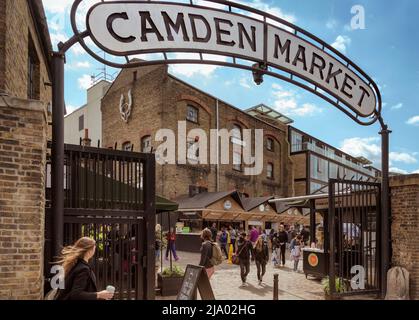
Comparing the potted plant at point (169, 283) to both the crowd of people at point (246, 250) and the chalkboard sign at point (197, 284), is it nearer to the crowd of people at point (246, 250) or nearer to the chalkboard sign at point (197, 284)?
the crowd of people at point (246, 250)

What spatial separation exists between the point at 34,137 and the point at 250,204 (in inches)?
906

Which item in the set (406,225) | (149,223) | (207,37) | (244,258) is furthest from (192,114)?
(149,223)

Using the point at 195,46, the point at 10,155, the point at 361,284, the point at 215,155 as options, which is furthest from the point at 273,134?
the point at 10,155

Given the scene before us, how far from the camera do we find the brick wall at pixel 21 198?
4551mm

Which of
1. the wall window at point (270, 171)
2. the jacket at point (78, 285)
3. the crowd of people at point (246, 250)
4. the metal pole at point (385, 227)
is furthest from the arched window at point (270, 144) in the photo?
the jacket at point (78, 285)

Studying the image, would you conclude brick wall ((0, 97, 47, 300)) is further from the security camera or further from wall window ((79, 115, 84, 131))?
wall window ((79, 115, 84, 131))

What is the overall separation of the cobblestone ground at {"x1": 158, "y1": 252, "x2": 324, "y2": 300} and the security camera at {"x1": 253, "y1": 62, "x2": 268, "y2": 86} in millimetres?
5314

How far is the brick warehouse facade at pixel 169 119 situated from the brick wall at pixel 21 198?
19.4 metres

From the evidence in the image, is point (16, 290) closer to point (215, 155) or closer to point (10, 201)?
point (10, 201)

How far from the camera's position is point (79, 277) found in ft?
12.7

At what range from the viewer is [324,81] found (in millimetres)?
7695

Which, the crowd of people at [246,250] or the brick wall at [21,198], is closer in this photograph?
the brick wall at [21,198]

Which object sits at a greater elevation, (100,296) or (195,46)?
(195,46)

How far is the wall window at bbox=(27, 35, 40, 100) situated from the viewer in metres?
10.7
